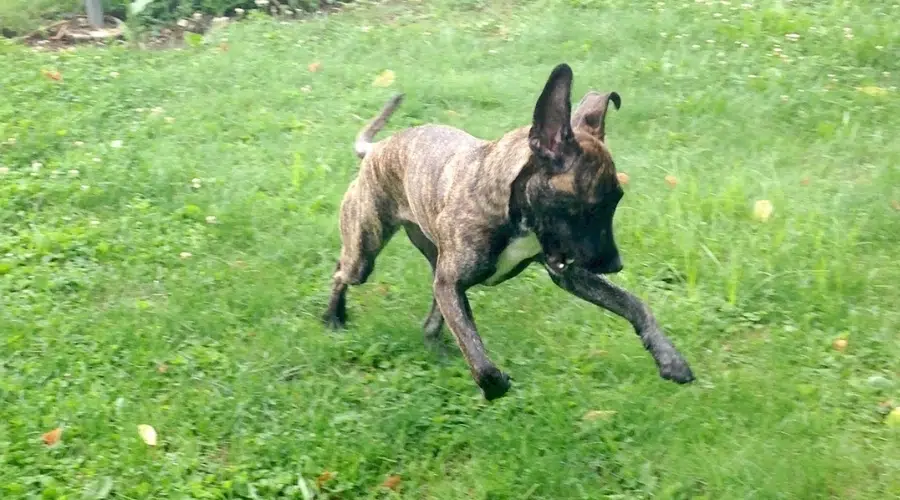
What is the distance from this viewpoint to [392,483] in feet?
12.9

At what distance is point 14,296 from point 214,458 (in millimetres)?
1843

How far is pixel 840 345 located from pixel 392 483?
2228 mm

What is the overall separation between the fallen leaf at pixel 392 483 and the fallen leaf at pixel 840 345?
2175 millimetres

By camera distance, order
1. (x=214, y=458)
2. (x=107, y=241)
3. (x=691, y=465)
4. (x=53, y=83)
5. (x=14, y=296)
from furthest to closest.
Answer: (x=53, y=83)
(x=107, y=241)
(x=14, y=296)
(x=214, y=458)
(x=691, y=465)

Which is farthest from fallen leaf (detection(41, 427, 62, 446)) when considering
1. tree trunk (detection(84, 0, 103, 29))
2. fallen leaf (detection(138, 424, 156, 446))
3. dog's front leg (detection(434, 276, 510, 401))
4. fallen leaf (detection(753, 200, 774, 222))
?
tree trunk (detection(84, 0, 103, 29))

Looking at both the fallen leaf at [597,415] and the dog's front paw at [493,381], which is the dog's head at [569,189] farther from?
the fallen leaf at [597,415]

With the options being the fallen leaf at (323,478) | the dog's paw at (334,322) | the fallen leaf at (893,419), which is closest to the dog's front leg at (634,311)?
the fallen leaf at (893,419)

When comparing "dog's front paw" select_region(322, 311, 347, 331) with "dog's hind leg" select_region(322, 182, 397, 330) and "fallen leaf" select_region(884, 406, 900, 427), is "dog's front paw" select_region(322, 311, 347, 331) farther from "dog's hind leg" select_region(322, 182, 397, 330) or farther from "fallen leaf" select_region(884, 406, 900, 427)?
"fallen leaf" select_region(884, 406, 900, 427)

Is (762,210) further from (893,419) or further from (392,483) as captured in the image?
(392,483)

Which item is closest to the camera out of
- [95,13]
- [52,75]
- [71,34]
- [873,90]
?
[873,90]

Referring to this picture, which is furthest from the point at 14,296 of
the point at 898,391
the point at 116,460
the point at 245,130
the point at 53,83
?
the point at 898,391

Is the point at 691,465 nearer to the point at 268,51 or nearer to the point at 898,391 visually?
the point at 898,391

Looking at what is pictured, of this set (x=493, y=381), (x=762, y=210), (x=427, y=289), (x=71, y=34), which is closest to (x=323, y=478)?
(x=493, y=381)

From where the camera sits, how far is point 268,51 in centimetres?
888
